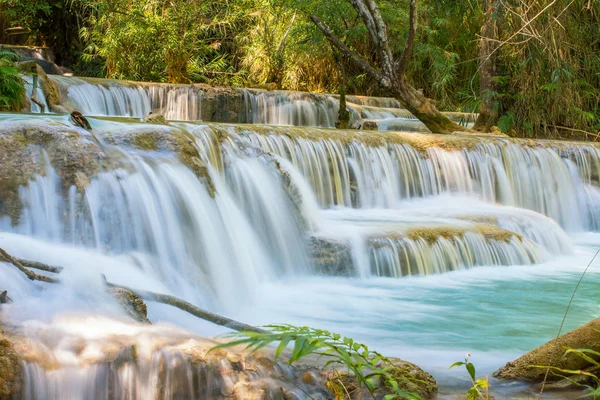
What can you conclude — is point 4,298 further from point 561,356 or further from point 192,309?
point 561,356

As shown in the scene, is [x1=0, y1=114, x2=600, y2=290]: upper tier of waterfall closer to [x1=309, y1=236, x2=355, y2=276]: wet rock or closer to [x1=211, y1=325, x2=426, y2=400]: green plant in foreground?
[x1=309, y1=236, x2=355, y2=276]: wet rock

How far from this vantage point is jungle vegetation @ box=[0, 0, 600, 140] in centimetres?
1360

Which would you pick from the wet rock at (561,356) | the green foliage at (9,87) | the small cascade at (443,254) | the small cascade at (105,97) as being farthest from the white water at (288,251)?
the small cascade at (105,97)

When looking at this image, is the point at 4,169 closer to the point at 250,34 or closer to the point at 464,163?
the point at 464,163

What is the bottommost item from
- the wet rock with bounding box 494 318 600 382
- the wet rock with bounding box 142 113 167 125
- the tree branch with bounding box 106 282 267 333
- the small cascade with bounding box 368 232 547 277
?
the small cascade with bounding box 368 232 547 277

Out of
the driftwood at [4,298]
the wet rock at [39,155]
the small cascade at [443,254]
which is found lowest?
the small cascade at [443,254]

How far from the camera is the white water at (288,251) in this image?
4375 mm

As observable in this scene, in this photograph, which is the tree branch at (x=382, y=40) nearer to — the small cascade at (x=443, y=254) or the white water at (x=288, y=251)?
the white water at (x=288, y=251)

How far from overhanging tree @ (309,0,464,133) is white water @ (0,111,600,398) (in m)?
2.83

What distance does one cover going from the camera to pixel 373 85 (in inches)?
712

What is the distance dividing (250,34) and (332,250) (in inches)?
501

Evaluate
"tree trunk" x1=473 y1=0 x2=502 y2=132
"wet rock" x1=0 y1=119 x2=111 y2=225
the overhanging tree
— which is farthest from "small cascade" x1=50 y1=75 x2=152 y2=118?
"tree trunk" x1=473 y1=0 x2=502 y2=132

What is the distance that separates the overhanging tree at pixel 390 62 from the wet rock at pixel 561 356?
8.90m

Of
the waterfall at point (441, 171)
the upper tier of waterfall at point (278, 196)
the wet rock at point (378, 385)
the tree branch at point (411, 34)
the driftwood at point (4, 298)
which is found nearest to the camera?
the wet rock at point (378, 385)
